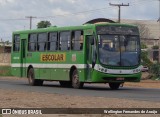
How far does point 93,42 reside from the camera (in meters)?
28.6

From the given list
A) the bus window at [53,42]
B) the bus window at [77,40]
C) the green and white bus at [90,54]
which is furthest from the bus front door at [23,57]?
the bus window at [77,40]

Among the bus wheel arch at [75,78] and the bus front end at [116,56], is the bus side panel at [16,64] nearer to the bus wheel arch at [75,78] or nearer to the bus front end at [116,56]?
the bus wheel arch at [75,78]

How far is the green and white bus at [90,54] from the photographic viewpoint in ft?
93.2

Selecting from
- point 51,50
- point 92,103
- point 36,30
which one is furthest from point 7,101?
point 36,30

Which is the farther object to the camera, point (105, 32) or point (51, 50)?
point (51, 50)

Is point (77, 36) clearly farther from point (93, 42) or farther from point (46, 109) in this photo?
point (46, 109)

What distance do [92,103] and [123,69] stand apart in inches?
356

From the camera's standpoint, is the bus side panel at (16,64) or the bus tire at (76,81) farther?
the bus side panel at (16,64)

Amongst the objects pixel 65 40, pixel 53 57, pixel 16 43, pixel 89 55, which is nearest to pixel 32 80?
pixel 53 57

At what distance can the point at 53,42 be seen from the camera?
3216 centimetres

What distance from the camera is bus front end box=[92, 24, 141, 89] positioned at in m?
28.3

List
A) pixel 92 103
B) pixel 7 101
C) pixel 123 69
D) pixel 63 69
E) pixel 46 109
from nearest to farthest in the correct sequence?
pixel 46 109
pixel 92 103
pixel 7 101
pixel 123 69
pixel 63 69

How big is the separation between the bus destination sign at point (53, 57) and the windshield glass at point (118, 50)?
10.7ft

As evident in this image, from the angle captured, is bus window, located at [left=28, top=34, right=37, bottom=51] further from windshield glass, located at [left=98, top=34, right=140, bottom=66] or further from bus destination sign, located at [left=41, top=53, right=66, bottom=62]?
windshield glass, located at [left=98, top=34, right=140, bottom=66]
